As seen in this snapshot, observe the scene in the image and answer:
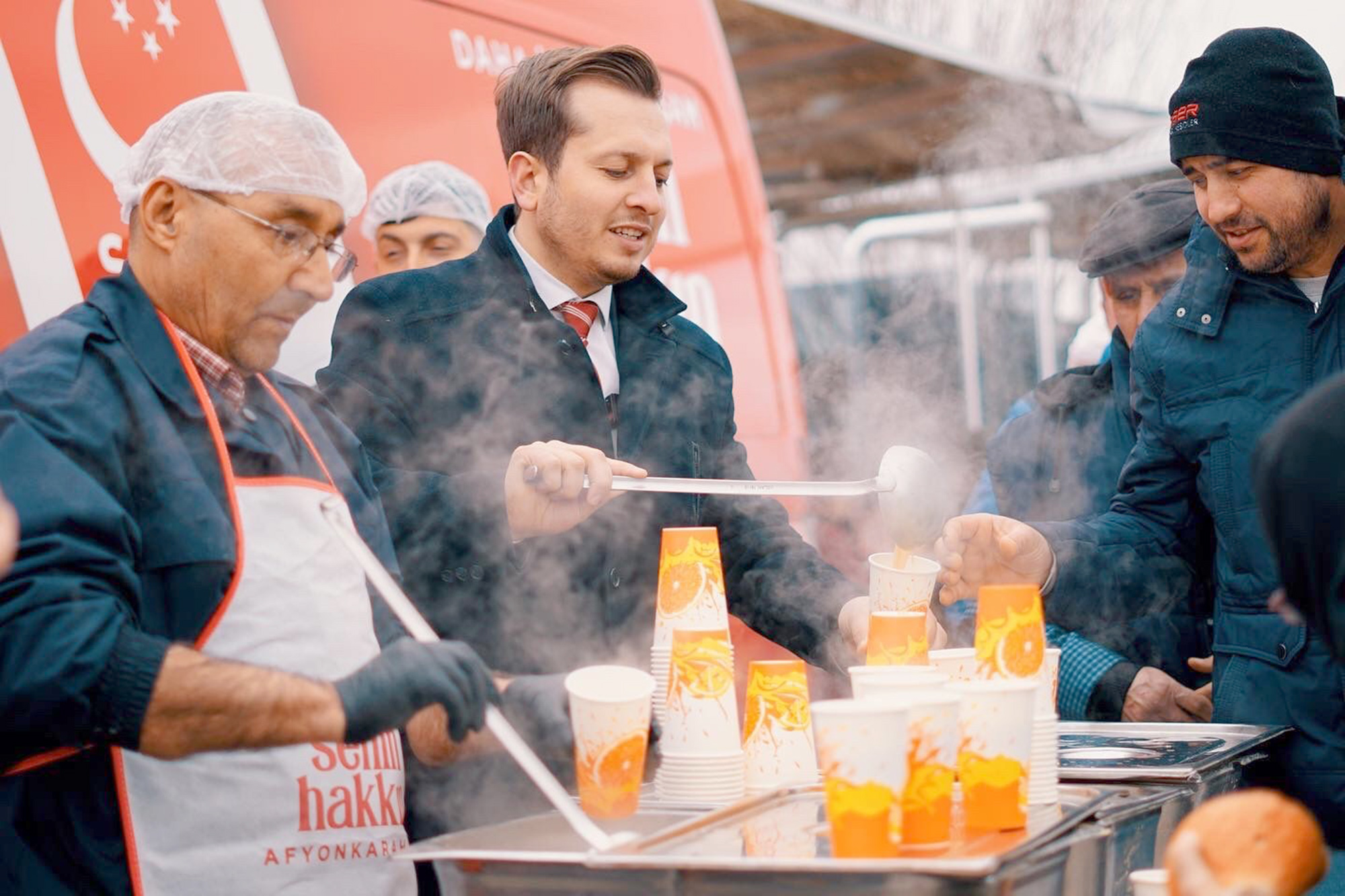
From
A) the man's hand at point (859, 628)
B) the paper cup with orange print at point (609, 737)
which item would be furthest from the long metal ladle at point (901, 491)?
the paper cup with orange print at point (609, 737)

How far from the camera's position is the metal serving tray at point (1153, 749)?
217cm

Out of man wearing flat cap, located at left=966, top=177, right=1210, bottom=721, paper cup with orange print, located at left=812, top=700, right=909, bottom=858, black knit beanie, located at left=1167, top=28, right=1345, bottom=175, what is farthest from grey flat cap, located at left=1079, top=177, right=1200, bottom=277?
paper cup with orange print, located at left=812, top=700, right=909, bottom=858

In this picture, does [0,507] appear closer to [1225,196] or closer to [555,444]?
[555,444]

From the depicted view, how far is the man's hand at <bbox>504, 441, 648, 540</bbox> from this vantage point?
2.12m

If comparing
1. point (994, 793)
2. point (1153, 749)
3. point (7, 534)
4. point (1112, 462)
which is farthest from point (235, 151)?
A: point (1112, 462)

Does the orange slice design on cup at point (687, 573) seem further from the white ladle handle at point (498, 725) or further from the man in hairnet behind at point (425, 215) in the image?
the man in hairnet behind at point (425, 215)

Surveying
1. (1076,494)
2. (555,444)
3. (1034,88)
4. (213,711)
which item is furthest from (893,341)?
(213,711)

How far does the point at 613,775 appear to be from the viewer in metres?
1.86

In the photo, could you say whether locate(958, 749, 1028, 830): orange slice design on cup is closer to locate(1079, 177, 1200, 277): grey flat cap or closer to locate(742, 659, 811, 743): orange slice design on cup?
locate(742, 659, 811, 743): orange slice design on cup

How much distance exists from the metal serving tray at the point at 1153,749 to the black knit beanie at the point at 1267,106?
102 centimetres

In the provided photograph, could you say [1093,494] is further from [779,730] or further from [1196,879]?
[1196,879]

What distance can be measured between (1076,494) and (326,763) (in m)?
2.19

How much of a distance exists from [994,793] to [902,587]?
0.54 m

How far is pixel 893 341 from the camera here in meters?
8.88
